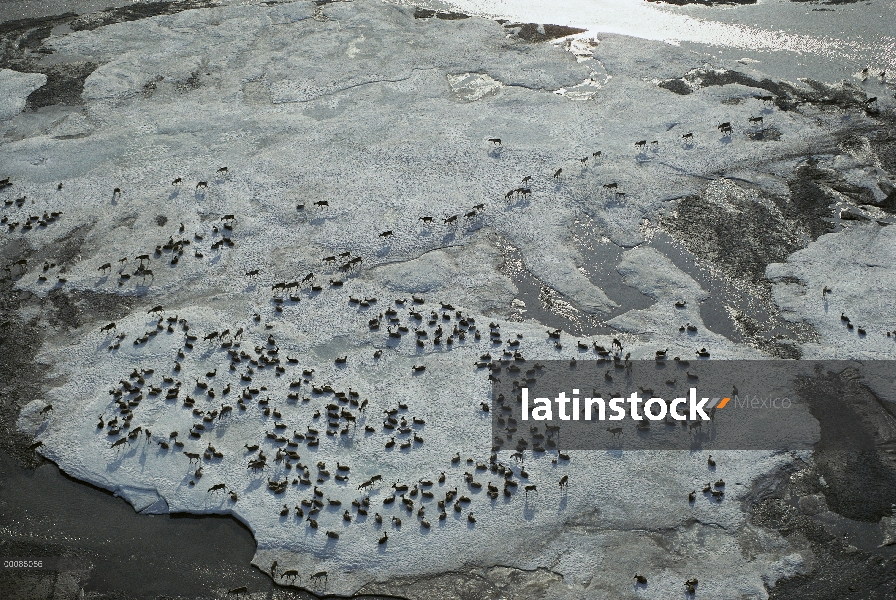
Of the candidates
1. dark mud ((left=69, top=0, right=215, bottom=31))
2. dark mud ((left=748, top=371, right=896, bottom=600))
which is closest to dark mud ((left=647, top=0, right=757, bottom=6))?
dark mud ((left=69, top=0, right=215, bottom=31))

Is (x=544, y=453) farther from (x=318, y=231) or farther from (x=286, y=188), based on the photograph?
(x=286, y=188)

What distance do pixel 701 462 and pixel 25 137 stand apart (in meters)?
21.0

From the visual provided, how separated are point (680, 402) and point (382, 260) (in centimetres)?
784

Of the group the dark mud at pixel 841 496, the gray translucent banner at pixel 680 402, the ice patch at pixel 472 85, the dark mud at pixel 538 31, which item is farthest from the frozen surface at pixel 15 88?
the dark mud at pixel 841 496

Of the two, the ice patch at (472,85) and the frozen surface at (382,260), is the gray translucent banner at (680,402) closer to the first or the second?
the frozen surface at (382,260)

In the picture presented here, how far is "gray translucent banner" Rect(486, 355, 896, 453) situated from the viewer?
1617cm

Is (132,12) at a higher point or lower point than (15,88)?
higher

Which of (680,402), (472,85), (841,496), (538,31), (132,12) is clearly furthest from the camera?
(132,12)

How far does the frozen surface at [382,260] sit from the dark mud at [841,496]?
425 millimetres

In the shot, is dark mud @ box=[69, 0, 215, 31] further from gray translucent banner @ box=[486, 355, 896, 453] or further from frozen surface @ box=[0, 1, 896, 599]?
gray translucent banner @ box=[486, 355, 896, 453]

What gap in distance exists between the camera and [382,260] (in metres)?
20.5

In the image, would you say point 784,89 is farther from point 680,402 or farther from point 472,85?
point 680,402

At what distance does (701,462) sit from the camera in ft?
51.5

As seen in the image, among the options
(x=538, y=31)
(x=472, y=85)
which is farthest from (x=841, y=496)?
(x=538, y=31)
